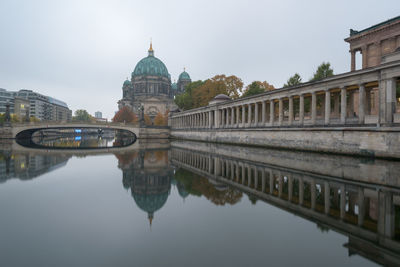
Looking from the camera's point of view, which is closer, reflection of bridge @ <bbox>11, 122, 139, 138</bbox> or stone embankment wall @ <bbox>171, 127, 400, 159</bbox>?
stone embankment wall @ <bbox>171, 127, 400, 159</bbox>

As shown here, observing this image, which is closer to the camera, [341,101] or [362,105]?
[362,105]

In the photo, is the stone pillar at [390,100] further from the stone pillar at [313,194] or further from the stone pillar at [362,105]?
the stone pillar at [313,194]

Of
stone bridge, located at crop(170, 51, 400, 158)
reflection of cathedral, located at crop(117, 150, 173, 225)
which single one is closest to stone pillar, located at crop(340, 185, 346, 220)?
reflection of cathedral, located at crop(117, 150, 173, 225)

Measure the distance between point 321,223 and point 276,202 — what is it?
189 cm

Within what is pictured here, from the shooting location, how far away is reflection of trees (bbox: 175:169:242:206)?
838 cm

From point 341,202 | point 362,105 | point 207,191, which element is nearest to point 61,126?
point 207,191

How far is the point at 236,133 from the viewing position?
122 feet

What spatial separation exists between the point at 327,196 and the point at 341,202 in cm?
67

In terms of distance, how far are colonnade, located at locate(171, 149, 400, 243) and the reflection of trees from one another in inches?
28.4

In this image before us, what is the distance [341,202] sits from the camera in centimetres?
763

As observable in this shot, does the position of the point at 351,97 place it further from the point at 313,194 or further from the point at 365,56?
the point at 313,194

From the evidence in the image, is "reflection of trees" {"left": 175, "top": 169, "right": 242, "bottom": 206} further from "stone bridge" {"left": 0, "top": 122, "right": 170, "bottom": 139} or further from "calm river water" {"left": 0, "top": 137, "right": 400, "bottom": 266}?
"stone bridge" {"left": 0, "top": 122, "right": 170, "bottom": 139}

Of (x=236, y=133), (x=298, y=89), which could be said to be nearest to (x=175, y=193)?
(x=298, y=89)

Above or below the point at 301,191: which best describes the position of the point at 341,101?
above
